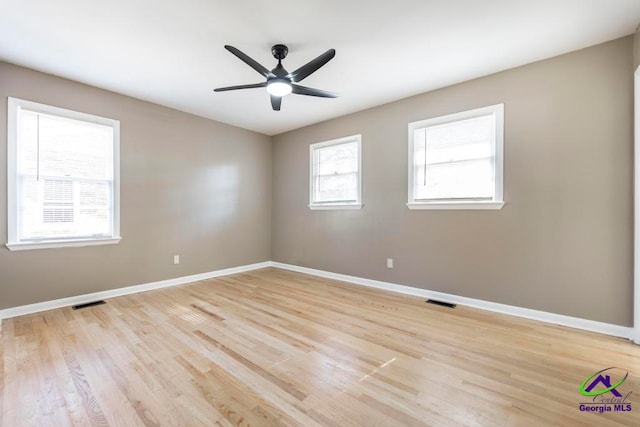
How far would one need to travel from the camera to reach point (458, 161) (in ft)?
11.3

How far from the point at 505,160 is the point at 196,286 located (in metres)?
4.37

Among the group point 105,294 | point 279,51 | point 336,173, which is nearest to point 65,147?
point 105,294

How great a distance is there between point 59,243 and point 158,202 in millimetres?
1196

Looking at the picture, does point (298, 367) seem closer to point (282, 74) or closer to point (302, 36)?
point (282, 74)

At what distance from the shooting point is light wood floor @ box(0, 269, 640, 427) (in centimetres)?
158

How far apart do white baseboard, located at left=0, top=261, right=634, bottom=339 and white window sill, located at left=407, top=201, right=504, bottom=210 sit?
3.57ft

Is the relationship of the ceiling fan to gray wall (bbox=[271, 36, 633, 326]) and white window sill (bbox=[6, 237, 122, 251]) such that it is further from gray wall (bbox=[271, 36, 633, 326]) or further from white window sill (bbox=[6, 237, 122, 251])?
white window sill (bbox=[6, 237, 122, 251])

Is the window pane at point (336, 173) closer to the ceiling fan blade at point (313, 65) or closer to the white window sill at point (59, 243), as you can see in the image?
Result: the ceiling fan blade at point (313, 65)

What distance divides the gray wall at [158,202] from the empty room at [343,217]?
0.03 m

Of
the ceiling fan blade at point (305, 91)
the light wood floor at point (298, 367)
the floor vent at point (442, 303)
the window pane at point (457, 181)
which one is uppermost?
the ceiling fan blade at point (305, 91)

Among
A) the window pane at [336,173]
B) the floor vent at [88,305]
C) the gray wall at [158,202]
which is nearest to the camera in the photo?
the gray wall at [158,202]

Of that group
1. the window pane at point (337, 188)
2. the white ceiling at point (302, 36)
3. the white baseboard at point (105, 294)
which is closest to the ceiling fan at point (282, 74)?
the white ceiling at point (302, 36)

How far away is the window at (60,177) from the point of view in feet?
9.94

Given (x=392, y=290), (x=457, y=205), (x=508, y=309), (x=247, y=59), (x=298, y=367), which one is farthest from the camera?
(x=392, y=290)
